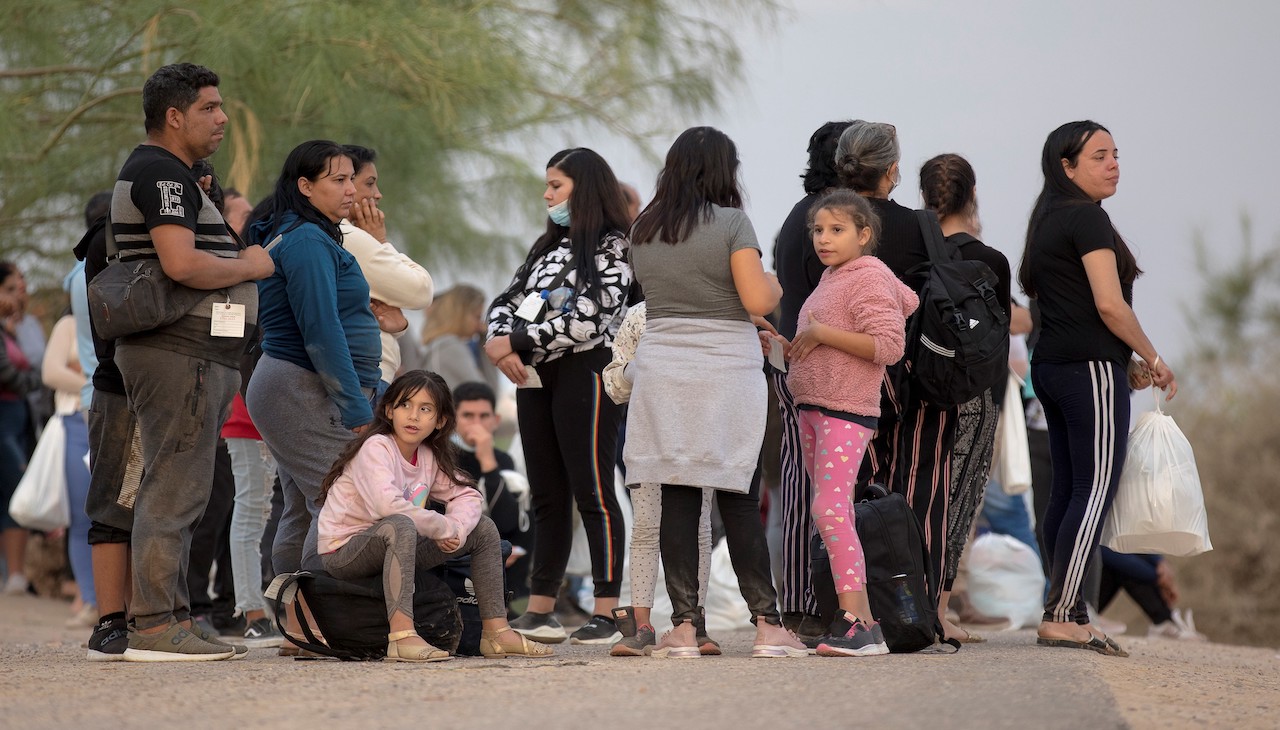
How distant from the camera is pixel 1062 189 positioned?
203 inches

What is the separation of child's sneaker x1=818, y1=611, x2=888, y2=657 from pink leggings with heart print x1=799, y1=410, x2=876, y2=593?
10cm

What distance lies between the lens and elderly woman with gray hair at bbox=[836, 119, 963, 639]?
15.9ft

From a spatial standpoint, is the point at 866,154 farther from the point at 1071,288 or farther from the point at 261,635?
the point at 261,635

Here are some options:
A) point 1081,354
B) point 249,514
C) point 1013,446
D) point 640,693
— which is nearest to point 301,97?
point 249,514

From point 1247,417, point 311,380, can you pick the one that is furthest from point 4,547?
point 1247,417

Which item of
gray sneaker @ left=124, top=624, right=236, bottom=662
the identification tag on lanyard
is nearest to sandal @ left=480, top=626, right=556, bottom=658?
gray sneaker @ left=124, top=624, right=236, bottom=662

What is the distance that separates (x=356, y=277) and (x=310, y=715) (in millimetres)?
1850

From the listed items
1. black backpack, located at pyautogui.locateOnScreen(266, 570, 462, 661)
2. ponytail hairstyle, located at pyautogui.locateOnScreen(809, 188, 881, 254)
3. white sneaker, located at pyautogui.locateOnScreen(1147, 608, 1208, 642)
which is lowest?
white sneaker, located at pyautogui.locateOnScreen(1147, 608, 1208, 642)

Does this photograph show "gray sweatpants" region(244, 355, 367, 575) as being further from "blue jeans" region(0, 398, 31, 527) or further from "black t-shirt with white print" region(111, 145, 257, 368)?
"blue jeans" region(0, 398, 31, 527)

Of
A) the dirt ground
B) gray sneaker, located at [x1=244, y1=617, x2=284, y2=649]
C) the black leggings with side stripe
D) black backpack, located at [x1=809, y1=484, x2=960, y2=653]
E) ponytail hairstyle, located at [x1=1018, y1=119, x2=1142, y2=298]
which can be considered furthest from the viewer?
gray sneaker, located at [x1=244, y1=617, x2=284, y2=649]

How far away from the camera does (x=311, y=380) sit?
15.1 ft

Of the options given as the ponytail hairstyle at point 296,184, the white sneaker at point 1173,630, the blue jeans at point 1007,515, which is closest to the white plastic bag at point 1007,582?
the blue jeans at point 1007,515

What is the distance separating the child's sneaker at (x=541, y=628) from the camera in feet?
17.3

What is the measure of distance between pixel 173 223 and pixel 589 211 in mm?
1551
